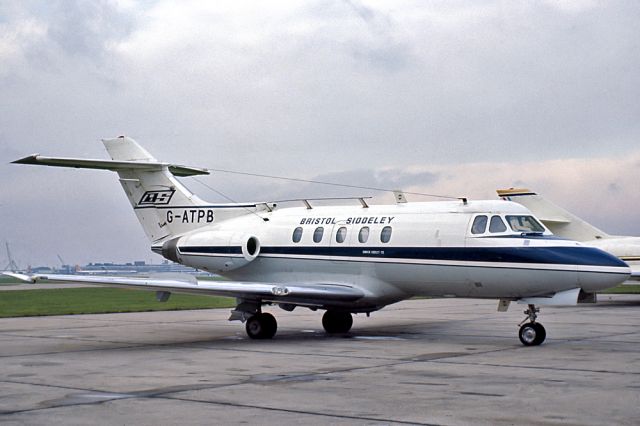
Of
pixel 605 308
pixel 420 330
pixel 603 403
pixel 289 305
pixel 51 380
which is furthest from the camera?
pixel 605 308

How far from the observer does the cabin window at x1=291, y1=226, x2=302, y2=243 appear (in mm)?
19875

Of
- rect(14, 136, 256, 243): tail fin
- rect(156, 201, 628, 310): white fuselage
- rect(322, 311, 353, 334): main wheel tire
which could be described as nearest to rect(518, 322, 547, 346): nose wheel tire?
rect(156, 201, 628, 310): white fuselage

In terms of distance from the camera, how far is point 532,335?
54.3 feet

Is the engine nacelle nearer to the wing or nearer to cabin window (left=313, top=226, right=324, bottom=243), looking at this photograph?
cabin window (left=313, top=226, right=324, bottom=243)

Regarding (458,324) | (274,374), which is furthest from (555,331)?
(274,374)

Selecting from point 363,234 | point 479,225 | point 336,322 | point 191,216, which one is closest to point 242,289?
point 363,234

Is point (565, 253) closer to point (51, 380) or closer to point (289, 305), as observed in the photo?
point (289, 305)

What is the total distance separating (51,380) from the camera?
12.2 meters

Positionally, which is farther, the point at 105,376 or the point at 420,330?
the point at 420,330

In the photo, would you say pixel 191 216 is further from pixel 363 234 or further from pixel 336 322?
pixel 363 234

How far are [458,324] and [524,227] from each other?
20.1 ft

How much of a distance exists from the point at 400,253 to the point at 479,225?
1768 millimetres

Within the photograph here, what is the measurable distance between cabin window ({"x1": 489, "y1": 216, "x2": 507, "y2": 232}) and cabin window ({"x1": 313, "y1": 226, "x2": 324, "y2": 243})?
4.05m

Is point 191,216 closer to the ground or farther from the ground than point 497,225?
farther from the ground
